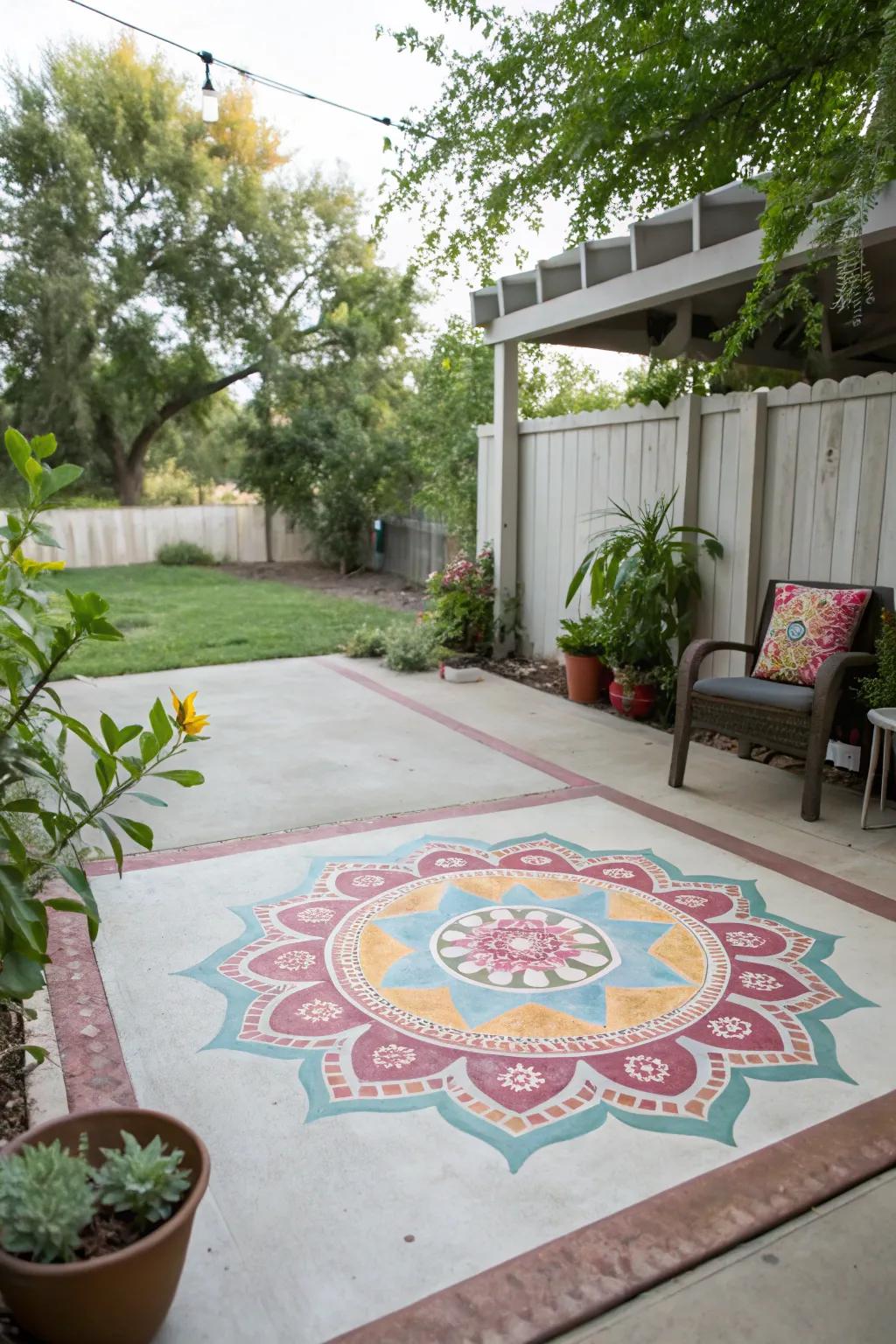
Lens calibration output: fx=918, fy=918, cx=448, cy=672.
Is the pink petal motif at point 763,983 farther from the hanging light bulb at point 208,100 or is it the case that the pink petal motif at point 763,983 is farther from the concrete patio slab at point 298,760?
the hanging light bulb at point 208,100

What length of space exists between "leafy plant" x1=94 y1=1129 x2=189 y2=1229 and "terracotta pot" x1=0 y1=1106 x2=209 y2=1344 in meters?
0.02

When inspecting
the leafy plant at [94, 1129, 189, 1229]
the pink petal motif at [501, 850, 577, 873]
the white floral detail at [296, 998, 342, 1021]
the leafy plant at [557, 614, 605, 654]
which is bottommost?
the white floral detail at [296, 998, 342, 1021]

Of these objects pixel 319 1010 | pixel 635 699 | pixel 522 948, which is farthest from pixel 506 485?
pixel 319 1010

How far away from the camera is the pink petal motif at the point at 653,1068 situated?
2.02 metres

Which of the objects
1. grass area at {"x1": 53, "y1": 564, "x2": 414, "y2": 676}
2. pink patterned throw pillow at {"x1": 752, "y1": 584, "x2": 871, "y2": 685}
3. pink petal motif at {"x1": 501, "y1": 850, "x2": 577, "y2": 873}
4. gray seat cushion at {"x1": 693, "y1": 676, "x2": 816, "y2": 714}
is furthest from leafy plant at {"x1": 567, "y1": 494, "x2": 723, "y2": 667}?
grass area at {"x1": 53, "y1": 564, "x2": 414, "y2": 676}

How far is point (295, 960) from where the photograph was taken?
2.56 meters

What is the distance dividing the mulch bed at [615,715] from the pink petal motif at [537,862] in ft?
3.85

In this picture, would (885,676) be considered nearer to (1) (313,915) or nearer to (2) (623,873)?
(2) (623,873)

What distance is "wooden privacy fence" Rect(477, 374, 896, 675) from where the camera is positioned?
4219 millimetres

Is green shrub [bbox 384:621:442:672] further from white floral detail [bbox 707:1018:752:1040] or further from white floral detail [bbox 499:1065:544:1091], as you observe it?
white floral detail [bbox 499:1065:544:1091]

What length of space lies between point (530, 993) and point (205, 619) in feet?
23.4

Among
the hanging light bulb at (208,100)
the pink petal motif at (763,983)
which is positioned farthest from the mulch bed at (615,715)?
the hanging light bulb at (208,100)

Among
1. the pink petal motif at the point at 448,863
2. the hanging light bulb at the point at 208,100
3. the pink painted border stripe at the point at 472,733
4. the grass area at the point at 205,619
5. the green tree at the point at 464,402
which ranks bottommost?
the pink petal motif at the point at 448,863

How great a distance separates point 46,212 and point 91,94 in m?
2.17
